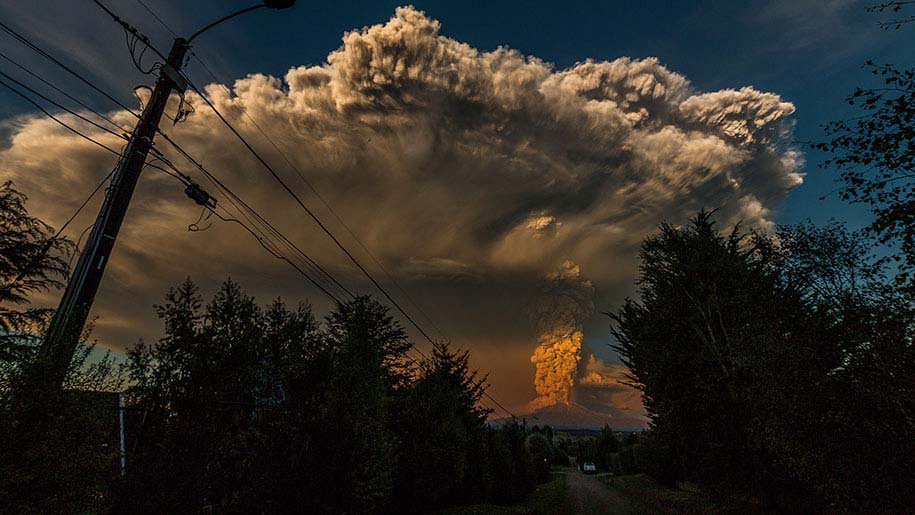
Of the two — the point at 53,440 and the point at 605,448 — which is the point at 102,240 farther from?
the point at 605,448

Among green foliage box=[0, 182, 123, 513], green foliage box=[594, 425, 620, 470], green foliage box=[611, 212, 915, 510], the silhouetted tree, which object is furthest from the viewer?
green foliage box=[594, 425, 620, 470]

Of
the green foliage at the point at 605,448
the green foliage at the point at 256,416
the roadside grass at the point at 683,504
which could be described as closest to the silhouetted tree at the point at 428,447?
the green foliage at the point at 256,416

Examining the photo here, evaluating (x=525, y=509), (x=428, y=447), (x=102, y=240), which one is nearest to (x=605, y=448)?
(x=525, y=509)

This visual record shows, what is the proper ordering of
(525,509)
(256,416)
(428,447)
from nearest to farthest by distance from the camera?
(256,416)
(428,447)
(525,509)

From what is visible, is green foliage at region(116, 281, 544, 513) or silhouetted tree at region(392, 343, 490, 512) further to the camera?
silhouetted tree at region(392, 343, 490, 512)

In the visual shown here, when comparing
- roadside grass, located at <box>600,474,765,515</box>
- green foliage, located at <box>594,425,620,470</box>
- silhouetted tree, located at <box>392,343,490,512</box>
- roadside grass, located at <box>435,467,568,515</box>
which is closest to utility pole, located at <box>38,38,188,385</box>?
silhouetted tree, located at <box>392,343,490,512</box>

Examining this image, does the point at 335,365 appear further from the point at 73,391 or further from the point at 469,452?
the point at 469,452

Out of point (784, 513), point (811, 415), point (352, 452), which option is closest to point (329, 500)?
point (352, 452)

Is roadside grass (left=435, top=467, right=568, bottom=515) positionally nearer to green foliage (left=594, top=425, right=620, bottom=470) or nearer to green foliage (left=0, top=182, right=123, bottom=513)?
green foliage (left=0, top=182, right=123, bottom=513)
